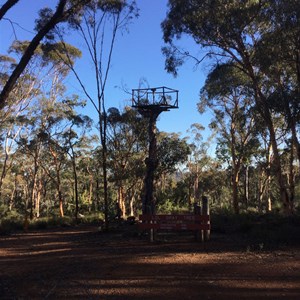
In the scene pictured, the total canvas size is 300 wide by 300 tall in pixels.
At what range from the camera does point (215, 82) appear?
71.6ft

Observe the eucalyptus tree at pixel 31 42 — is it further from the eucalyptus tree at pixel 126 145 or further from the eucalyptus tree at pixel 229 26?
the eucalyptus tree at pixel 126 145

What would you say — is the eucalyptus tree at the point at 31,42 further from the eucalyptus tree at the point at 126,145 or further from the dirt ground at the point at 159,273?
the eucalyptus tree at the point at 126,145

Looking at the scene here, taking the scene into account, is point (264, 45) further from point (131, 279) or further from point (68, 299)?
point (68, 299)

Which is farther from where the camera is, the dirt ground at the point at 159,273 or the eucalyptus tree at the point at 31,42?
the eucalyptus tree at the point at 31,42

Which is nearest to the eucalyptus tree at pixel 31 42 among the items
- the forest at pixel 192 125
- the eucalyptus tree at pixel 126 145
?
the forest at pixel 192 125

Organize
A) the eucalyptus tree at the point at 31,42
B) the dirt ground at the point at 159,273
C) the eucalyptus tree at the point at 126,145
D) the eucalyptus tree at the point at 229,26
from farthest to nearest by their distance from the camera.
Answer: the eucalyptus tree at the point at 126,145, the eucalyptus tree at the point at 229,26, the eucalyptus tree at the point at 31,42, the dirt ground at the point at 159,273

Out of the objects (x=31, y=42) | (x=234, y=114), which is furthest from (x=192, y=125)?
(x=31, y=42)

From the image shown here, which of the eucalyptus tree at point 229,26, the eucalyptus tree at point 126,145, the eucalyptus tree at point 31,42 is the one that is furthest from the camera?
the eucalyptus tree at point 126,145

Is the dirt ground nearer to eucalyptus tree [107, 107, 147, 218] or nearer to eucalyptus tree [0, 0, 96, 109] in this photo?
eucalyptus tree [0, 0, 96, 109]

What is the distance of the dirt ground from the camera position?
6.37 m

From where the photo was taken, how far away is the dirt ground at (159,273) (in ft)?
20.9

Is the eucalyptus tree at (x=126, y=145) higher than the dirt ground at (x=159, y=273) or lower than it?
higher

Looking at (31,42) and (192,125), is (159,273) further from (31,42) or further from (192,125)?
(192,125)

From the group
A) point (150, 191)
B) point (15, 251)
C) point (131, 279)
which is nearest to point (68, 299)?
point (131, 279)
